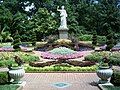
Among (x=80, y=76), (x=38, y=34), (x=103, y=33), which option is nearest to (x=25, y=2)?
(x=38, y=34)

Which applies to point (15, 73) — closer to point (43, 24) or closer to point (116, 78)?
point (116, 78)

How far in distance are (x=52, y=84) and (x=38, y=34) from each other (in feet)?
124

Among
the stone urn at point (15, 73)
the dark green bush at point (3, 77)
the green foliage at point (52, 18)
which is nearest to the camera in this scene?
the dark green bush at point (3, 77)

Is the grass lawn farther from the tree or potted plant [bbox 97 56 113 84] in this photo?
the tree

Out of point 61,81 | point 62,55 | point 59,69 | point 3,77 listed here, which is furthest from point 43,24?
point 3,77

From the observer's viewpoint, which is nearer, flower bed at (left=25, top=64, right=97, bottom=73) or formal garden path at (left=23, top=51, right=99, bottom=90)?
formal garden path at (left=23, top=51, right=99, bottom=90)

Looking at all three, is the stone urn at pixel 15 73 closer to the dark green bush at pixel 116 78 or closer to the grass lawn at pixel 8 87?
the grass lawn at pixel 8 87

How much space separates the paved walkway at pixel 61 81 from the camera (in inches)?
556

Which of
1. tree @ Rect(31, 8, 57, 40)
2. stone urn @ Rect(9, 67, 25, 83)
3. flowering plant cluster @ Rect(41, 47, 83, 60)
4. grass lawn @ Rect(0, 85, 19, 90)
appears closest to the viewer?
grass lawn @ Rect(0, 85, 19, 90)

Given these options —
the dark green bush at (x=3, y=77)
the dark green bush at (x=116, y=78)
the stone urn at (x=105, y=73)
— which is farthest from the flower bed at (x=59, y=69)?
the dark green bush at (x=116, y=78)

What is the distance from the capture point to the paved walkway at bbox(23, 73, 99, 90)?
1413cm

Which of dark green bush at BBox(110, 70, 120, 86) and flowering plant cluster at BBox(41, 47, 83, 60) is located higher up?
flowering plant cluster at BBox(41, 47, 83, 60)

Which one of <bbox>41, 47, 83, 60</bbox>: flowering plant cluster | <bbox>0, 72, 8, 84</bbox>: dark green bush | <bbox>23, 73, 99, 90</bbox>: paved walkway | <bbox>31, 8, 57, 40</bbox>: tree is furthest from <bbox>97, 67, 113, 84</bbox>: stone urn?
<bbox>31, 8, 57, 40</bbox>: tree

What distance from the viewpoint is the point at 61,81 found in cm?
1580
